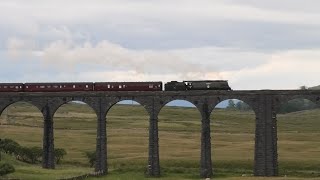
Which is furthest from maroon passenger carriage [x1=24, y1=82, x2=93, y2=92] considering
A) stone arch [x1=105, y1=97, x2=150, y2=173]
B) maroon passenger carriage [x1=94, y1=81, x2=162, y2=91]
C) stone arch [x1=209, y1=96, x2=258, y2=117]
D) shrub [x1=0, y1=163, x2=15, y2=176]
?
stone arch [x1=209, y1=96, x2=258, y2=117]

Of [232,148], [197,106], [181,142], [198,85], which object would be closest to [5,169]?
[197,106]

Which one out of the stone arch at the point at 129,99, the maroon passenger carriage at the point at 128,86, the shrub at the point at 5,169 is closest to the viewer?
the shrub at the point at 5,169

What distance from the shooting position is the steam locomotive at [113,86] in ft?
276

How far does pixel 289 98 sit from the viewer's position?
7969 cm

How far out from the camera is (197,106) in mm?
83062

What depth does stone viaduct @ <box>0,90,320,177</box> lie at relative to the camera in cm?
8062

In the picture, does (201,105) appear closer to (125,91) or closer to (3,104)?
(125,91)

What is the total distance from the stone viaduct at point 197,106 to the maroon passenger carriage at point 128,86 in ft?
5.87

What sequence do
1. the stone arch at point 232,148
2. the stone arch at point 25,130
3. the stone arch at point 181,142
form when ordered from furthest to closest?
the stone arch at point 25,130, the stone arch at point 181,142, the stone arch at point 232,148

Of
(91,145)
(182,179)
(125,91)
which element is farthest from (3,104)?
(91,145)

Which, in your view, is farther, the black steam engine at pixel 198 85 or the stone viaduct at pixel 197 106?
the black steam engine at pixel 198 85

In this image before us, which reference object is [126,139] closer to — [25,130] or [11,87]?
[25,130]

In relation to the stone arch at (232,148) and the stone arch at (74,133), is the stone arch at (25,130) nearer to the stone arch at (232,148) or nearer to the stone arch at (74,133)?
the stone arch at (74,133)

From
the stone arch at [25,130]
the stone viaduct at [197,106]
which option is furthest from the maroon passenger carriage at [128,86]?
the stone arch at [25,130]
